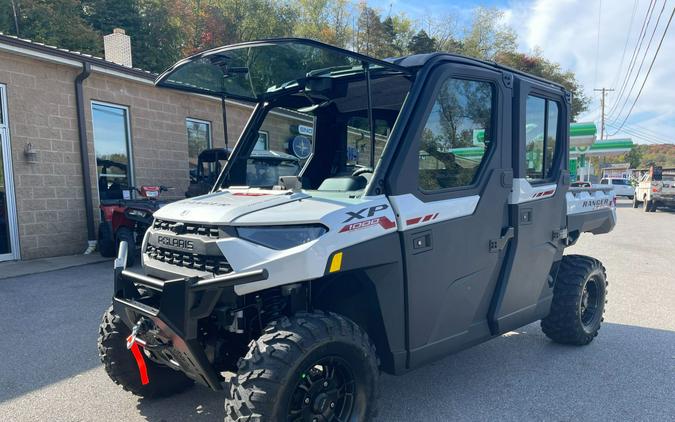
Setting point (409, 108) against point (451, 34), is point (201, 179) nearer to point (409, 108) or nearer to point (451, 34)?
point (409, 108)

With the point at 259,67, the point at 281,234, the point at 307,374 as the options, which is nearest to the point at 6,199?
the point at 259,67

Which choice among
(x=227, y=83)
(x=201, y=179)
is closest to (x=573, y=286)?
(x=227, y=83)

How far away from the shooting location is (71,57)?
886cm

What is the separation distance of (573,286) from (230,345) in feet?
10.3

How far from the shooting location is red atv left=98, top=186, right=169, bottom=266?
7723mm

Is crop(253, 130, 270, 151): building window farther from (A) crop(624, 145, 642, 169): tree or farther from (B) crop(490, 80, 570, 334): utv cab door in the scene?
(A) crop(624, 145, 642, 169): tree

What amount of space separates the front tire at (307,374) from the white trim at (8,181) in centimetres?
816

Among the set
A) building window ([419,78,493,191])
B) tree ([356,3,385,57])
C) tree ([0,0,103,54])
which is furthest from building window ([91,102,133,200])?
tree ([356,3,385,57])

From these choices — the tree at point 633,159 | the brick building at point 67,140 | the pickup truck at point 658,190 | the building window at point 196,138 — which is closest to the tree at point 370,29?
the pickup truck at point 658,190

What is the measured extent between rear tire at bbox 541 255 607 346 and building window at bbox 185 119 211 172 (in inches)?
391

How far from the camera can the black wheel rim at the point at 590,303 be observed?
14.6 feet

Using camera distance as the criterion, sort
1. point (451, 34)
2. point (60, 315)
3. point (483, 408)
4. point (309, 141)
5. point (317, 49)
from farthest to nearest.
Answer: point (451, 34) < point (60, 315) < point (309, 141) < point (483, 408) < point (317, 49)

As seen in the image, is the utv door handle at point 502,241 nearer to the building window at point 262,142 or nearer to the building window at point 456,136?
the building window at point 456,136

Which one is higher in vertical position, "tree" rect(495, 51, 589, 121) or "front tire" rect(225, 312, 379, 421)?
"tree" rect(495, 51, 589, 121)
